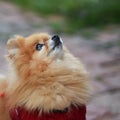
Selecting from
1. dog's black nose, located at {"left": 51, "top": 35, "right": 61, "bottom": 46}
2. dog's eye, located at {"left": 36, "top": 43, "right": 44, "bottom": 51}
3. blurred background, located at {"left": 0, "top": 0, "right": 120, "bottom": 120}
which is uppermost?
blurred background, located at {"left": 0, "top": 0, "right": 120, "bottom": 120}

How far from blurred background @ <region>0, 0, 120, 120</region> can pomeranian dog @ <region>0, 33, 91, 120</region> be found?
6.63 feet

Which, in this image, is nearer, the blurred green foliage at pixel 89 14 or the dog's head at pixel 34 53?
the dog's head at pixel 34 53

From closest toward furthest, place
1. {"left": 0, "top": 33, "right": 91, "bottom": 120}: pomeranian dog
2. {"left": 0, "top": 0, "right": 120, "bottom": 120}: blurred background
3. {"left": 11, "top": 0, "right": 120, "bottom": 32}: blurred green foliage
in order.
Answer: {"left": 0, "top": 33, "right": 91, "bottom": 120}: pomeranian dog, {"left": 0, "top": 0, "right": 120, "bottom": 120}: blurred background, {"left": 11, "top": 0, "right": 120, "bottom": 32}: blurred green foliage

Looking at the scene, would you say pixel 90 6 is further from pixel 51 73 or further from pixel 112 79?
pixel 51 73

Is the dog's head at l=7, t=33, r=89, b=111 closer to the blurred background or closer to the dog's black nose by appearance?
the dog's black nose

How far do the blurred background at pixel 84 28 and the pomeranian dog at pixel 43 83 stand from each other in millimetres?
2021

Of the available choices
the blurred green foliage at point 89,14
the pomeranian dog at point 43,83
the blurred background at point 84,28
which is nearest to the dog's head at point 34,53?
the pomeranian dog at point 43,83

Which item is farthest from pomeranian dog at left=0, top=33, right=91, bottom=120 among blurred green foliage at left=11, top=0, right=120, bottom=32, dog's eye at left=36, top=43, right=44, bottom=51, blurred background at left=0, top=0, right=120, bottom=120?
blurred green foliage at left=11, top=0, right=120, bottom=32

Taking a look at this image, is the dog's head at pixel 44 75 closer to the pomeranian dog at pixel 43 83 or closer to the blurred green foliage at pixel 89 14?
the pomeranian dog at pixel 43 83

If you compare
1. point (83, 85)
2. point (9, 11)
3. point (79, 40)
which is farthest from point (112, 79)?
point (9, 11)

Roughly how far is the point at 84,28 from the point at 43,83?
5522mm

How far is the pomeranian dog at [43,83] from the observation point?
4441 mm

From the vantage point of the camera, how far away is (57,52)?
450 centimetres

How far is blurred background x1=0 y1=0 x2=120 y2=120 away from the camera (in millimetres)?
7336
